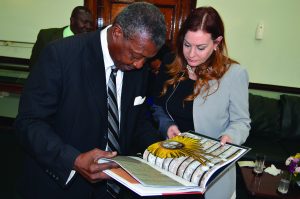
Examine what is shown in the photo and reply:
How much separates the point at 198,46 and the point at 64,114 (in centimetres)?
80

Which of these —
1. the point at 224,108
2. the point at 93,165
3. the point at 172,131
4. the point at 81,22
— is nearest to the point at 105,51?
the point at 93,165

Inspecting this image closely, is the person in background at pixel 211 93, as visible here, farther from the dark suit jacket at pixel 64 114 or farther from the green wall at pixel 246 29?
the green wall at pixel 246 29

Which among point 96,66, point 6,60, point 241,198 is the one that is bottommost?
point 241,198

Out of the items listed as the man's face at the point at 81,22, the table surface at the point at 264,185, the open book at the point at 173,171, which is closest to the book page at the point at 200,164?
the open book at the point at 173,171

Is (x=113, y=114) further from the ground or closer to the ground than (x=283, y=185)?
further from the ground

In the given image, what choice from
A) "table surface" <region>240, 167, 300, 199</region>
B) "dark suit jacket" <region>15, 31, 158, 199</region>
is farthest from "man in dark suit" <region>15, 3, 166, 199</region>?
"table surface" <region>240, 167, 300, 199</region>

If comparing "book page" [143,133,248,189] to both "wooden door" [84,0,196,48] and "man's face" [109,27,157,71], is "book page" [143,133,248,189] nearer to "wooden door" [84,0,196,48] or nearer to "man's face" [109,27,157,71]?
"man's face" [109,27,157,71]

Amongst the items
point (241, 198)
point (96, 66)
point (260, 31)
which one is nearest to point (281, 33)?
point (260, 31)

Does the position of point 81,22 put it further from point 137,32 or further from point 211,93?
point 137,32

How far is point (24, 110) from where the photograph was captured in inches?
47.8

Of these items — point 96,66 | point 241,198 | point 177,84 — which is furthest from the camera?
point 241,198

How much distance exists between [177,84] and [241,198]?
2129 mm

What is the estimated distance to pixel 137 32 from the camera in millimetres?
1174

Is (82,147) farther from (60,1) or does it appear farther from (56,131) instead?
(60,1)
